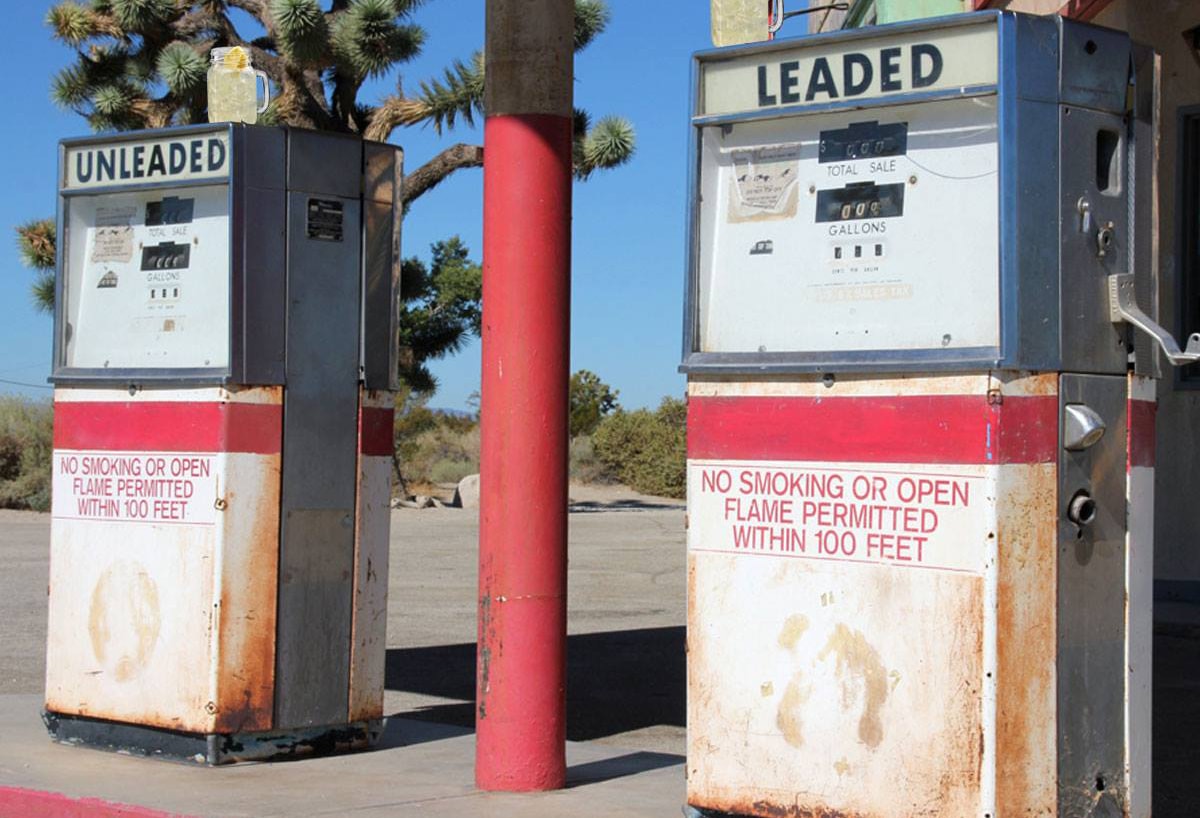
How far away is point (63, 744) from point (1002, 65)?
481 cm

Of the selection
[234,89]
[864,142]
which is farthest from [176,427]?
[864,142]

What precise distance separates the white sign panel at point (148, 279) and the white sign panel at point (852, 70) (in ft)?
7.86

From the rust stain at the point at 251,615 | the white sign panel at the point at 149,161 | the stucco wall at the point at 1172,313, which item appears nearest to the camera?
the rust stain at the point at 251,615

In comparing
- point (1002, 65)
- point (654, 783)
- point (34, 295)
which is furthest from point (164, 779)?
point (34, 295)

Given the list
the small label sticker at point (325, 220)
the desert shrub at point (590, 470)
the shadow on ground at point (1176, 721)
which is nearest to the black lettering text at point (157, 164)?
the small label sticker at point (325, 220)

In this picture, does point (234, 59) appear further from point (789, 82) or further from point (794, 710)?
point (794, 710)

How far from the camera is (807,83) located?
533cm

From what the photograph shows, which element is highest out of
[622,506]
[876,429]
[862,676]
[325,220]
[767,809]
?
[325,220]

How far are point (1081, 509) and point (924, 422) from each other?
1.64 feet

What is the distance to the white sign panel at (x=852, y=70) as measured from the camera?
498 cm

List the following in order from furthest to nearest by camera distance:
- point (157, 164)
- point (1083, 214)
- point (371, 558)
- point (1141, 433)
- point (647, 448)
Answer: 1. point (647, 448)
2. point (371, 558)
3. point (157, 164)
4. point (1141, 433)
5. point (1083, 214)

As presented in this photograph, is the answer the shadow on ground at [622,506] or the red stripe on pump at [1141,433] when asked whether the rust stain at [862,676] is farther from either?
the shadow on ground at [622,506]

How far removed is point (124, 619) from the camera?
712cm

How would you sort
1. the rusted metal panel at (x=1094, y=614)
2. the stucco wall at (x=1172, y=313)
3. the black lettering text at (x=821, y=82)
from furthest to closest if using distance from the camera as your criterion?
the stucco wall at (x=1172, y=313), the black lettering text at (x=821, y=82), the rusted metal panel at (x=1094, y=614)
